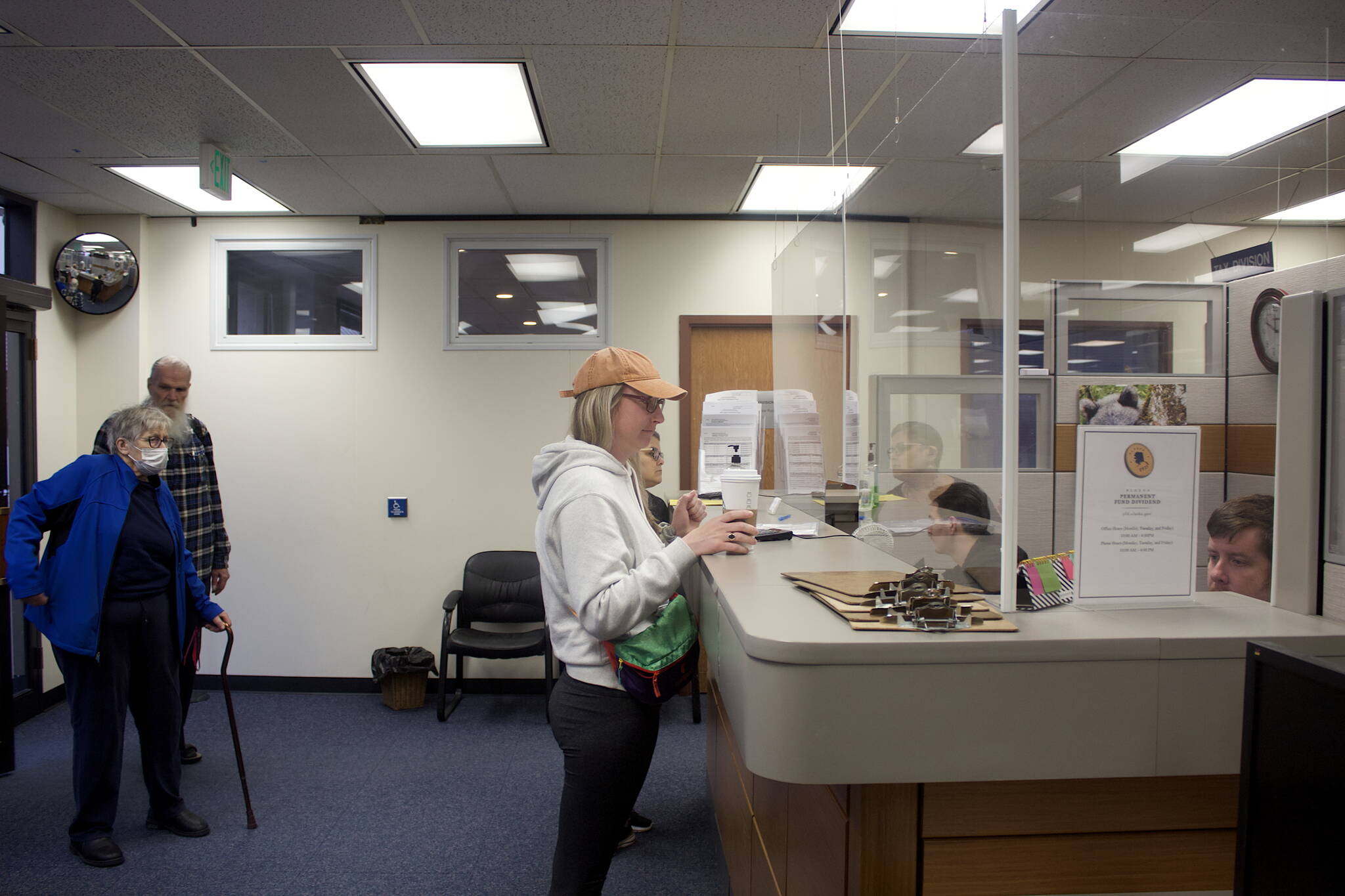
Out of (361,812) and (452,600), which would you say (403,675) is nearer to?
(452,600)

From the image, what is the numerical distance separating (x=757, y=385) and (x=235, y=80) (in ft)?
9.66

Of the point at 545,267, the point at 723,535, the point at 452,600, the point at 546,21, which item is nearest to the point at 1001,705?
the point at 723,535

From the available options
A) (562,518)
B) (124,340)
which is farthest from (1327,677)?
(124,340)

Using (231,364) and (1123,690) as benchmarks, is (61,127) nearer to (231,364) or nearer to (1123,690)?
(231,364)

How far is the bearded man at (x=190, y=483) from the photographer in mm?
3152

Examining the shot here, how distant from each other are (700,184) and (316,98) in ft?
5.94

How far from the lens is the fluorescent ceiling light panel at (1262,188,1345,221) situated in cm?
138

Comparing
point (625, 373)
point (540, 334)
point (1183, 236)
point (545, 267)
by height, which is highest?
point (545, 267)

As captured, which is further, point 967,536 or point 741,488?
point 741,488

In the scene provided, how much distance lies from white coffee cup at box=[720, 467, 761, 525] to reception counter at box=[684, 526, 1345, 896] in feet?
2.43

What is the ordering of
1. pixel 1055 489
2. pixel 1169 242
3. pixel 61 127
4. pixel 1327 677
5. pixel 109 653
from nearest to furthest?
pixel 1327 677
pixel 1055 489
pixel 1169 242
pixel 109 653
pixel 61 127

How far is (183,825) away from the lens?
107 inches

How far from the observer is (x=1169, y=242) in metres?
1.32

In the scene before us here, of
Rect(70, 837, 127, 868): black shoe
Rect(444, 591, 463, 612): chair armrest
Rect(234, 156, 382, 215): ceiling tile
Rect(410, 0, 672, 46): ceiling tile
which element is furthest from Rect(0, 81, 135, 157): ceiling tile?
Rect(70, 837, 127, 868): black shoe
